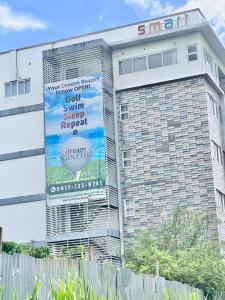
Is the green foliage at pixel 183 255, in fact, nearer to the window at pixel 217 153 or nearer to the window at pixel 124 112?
the window at pixel 217 153

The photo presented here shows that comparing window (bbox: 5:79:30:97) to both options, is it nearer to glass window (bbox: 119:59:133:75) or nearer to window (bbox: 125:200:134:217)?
glass window (bbox: 119:59:133:75)

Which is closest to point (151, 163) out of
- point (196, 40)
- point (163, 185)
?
point (163, 185)

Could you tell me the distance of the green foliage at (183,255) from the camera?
73.3 ft

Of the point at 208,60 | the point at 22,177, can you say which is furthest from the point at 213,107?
the point at 22,177

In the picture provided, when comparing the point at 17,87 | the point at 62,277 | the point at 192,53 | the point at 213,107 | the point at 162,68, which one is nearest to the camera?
the point at 62,277

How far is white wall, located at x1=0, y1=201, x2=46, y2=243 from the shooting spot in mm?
37344

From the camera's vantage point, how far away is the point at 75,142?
3606 centimetres

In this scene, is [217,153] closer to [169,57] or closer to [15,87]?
[169,57]

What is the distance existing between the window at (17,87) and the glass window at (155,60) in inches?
293

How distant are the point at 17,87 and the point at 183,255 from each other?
18.9 metres

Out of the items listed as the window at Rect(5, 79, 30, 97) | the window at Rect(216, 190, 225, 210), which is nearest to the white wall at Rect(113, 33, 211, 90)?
the window at Rect(5, 79, 30, 97)

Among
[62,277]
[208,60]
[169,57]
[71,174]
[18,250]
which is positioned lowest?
[62,277]

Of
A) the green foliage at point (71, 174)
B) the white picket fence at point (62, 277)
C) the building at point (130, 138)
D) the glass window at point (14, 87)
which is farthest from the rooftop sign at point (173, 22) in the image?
the white picket fence at point (62, 277)

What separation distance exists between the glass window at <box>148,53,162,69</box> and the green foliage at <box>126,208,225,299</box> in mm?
8835
